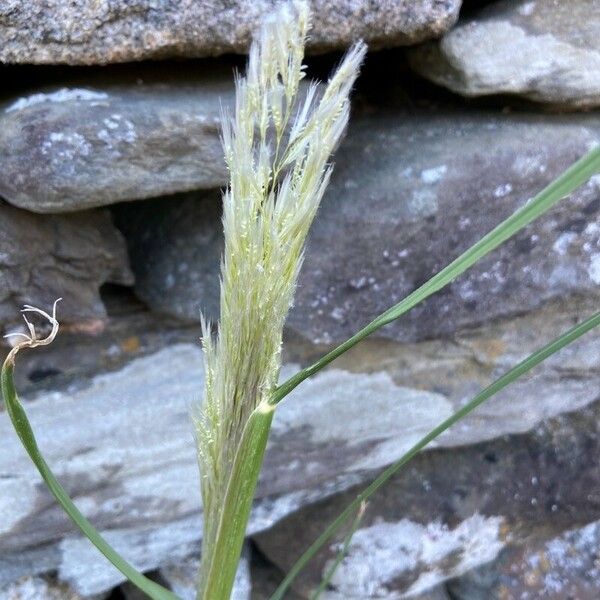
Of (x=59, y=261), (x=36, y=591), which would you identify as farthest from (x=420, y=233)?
(x=36, y=591)

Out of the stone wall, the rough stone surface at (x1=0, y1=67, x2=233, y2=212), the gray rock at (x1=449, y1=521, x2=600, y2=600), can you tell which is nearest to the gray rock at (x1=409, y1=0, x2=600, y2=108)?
the stone wall

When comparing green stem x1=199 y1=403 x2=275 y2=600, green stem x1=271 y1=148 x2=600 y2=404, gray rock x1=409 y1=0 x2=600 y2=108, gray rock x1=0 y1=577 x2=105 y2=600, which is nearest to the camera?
green stem x1=271 y1=148 x2=600 y2=404

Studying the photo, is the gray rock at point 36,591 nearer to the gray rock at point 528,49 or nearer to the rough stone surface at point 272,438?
the rough stone surface at point 272,438

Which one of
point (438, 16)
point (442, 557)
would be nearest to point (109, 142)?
point (438, 16)

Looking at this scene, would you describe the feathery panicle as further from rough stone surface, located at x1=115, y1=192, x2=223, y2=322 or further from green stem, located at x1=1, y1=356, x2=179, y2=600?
rough stone surface, located at x1=115, y1=192, x2=223, y2=322

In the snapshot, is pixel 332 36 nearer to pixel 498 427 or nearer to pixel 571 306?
pixel 571 306

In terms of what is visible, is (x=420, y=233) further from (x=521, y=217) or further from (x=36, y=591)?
(x=36, y=591)
